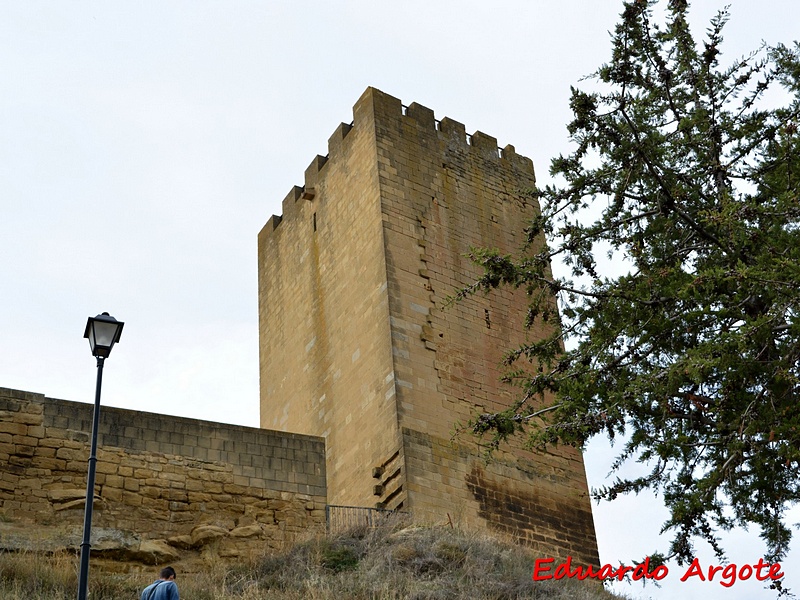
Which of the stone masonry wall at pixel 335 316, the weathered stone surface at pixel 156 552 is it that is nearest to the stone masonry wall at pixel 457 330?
the stone masonry wall at pixel 335 316

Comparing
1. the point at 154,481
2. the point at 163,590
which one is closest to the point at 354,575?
the point at 154,481

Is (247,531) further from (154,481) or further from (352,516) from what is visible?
(352,516)

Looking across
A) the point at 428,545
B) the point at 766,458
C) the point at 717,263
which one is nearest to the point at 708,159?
Answer: the point at 717,263

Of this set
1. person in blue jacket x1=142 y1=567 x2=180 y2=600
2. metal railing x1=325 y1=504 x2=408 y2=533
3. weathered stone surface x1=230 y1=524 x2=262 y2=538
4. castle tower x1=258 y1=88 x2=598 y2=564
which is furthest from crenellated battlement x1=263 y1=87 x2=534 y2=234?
person in blue jacket x1=142 y1=567 x2=180 y2=600

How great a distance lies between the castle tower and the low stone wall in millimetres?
2151

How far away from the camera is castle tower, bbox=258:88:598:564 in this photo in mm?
15445

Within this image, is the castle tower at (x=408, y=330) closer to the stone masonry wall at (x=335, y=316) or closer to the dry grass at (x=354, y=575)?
the stone masonry wall at (x=335, y=316)

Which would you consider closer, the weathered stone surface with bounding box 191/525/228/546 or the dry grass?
the dry grass

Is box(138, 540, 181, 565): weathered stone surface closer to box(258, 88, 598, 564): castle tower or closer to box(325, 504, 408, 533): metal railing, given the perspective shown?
box(325, 504, 408, 533): metal railing

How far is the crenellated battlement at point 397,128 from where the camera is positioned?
18033 millimetres

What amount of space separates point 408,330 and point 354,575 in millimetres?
5371

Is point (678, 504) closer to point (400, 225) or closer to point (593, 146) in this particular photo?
point (593, 146)

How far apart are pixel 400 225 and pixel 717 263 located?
6.53 m

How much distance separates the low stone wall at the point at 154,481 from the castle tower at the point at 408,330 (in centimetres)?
215
